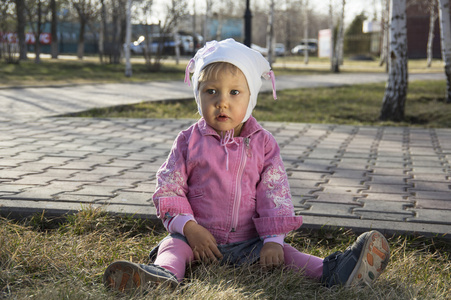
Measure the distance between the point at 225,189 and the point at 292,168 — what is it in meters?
2.57

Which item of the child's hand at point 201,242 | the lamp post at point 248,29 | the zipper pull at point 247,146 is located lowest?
the child's hand at point 201,242

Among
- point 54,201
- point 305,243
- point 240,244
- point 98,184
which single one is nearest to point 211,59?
point 240,244

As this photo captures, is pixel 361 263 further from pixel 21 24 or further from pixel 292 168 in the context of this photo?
pixel 21 24

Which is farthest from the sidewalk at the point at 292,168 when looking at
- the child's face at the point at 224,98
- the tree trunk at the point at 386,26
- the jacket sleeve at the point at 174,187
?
the tree trunk at the point at 386,26

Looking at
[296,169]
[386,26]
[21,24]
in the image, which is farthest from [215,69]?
[386,26]

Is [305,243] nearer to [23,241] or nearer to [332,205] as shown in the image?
[332,205]

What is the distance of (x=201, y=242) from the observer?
282 cm

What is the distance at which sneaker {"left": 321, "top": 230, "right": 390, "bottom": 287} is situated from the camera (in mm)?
2662

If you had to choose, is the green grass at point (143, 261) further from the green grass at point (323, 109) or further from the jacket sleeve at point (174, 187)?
the green grass at point (323, 109)

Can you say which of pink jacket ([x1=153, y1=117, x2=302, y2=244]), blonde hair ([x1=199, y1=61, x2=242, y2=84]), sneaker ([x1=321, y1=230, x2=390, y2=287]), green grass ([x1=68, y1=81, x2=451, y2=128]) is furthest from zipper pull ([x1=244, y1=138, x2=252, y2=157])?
green grass ([x1=68, y1=81, x2=451, y2=128])

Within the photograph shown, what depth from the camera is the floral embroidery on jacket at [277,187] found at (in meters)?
2.98

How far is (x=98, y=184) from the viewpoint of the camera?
4.55 meters

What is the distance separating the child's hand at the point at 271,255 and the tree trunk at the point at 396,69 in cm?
774

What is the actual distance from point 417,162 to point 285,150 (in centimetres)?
135
